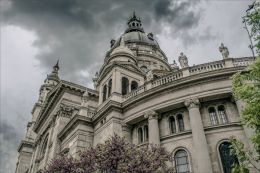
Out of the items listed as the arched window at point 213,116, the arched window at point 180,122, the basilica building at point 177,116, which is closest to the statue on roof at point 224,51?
the basilica building at point 177,116

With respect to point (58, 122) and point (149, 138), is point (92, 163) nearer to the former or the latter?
point (149, 138)

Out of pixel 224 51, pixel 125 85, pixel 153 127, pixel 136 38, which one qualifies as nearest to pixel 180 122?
pixel 153 127

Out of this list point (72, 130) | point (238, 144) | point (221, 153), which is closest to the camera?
point (238, 144)

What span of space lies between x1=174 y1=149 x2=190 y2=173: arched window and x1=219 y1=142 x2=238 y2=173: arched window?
2.61 meters

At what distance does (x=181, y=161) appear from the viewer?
1967cm

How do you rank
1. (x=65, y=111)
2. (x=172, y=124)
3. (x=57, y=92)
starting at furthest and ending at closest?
1. (x=57, y=92)
2. (x=65, y=111)
3. (x=172, y=124)

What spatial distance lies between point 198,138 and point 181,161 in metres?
2.50

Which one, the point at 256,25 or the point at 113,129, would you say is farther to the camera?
the point at 113,129

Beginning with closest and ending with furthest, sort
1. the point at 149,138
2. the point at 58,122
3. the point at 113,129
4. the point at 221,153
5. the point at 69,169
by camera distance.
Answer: the point at 69,169
the point at 221,153
the point at 149,138
the point at 113,129
the point at 58,122

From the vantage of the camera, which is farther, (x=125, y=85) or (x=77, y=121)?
A: (x=125, y=85)

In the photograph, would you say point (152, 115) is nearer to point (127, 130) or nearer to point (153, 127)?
point (153, 127)

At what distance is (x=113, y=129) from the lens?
23281 millimetres

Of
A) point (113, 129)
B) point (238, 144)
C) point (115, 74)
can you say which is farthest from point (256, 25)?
point (115, 74)

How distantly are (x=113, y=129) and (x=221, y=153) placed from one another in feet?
31.4
